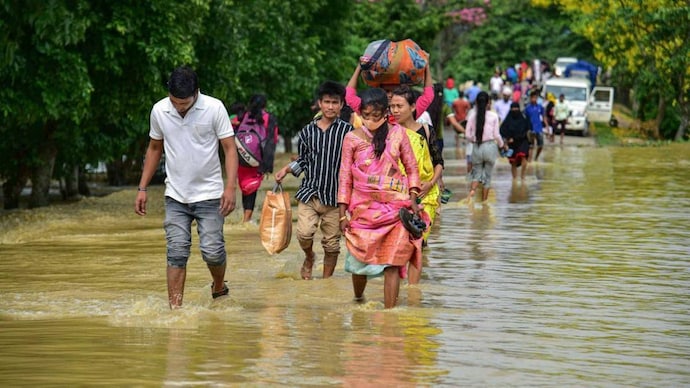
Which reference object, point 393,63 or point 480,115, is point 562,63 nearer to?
point 480,115

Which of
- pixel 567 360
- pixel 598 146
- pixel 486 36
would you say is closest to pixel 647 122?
pixel 598 146

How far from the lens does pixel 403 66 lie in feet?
38.2

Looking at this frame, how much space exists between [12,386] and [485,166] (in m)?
13.5

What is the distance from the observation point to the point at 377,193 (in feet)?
32.7

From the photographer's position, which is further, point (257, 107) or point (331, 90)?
point (257, 107)

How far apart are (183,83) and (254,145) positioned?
7.35 m

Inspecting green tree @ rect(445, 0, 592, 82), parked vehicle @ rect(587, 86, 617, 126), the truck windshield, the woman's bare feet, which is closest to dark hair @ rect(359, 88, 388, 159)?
the woman's bare feet

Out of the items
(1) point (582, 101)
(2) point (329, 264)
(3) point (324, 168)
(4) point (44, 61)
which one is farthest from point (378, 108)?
(1) point (582, 101)

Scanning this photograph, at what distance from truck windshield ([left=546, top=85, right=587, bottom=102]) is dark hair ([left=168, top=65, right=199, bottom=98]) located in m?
41.9

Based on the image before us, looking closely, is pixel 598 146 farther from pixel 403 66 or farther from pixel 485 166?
pixel 403 66

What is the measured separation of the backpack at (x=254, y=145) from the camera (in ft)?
55.2

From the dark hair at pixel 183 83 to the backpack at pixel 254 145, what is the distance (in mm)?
7183

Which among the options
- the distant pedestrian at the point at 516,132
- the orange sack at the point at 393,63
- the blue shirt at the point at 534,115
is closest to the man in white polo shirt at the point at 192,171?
the orange sack at the point at 393,63

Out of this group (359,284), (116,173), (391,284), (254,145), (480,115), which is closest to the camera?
(391,284)
